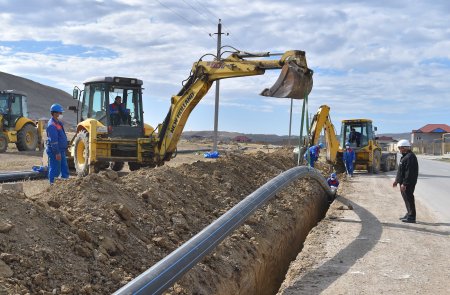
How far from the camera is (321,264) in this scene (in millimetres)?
6309

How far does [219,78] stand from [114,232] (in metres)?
7.83

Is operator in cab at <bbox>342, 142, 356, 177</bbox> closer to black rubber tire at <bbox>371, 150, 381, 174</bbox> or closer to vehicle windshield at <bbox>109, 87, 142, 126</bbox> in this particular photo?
black rubber tire at <bbox>371, 150, 381, 174</bbox>

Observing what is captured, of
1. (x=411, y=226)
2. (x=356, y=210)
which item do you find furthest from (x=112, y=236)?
(x=356, y=210)

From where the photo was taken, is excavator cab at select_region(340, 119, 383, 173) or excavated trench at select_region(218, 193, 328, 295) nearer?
excavated trench at select_region(218, 193, 328, 295)

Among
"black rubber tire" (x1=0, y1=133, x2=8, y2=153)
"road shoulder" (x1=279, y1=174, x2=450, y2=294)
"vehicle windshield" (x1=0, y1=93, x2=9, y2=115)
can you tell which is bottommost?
"road shoulder" (x1=279, y1=174, x2=450, y2=294)

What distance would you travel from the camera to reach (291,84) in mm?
10312

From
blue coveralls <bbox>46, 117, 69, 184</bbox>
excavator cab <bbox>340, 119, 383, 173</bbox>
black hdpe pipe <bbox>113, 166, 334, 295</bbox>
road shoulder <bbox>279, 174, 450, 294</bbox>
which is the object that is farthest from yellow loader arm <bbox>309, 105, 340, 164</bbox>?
black hdpe pipe <bbox>113, 166, 334, 295</bbox>

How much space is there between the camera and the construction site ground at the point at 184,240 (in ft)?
13.9

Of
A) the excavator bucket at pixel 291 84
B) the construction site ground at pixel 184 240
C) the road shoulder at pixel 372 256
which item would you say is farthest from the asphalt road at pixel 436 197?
the excavator bucket at pixel 291 84

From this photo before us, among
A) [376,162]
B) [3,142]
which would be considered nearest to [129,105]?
[3,142]

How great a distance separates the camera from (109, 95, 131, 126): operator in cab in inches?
507

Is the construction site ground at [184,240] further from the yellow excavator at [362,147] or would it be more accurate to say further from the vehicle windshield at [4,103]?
the vehicle windshield at [4,103]

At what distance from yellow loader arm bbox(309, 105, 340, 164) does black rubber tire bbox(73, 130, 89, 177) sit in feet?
23.3

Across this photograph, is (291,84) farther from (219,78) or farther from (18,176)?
(18,176)
